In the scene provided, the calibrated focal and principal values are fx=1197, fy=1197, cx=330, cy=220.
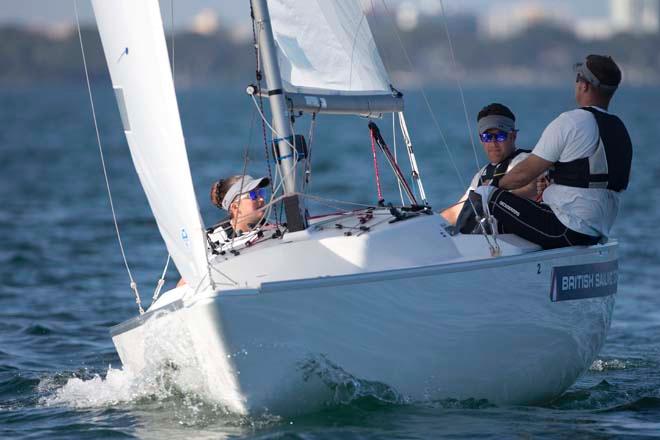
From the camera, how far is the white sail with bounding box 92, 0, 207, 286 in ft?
14.9

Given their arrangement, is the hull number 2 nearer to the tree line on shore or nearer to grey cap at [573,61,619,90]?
grey cap at [573,61,619,90]

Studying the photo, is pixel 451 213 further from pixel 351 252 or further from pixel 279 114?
pixel 279 114

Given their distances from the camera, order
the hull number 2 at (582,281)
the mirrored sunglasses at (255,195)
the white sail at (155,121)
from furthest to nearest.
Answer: the mirrored sunglasses at (255,195), the hull number 2 at (582,281), the white sail at (155,121)

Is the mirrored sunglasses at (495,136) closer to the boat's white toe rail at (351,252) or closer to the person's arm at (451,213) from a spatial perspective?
the person's arm at (451,213)

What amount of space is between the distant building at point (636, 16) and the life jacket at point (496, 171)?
98.5 m

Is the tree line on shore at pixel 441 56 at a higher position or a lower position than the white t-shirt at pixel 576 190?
higher

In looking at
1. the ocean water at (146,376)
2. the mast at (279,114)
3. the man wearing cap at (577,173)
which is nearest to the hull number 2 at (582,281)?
the man wearing cap at (577,173)

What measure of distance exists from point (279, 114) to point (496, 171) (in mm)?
1125

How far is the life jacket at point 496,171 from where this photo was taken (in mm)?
5493

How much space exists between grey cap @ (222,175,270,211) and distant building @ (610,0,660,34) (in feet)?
324

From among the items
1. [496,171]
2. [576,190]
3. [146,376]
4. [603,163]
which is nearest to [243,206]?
[146,376]

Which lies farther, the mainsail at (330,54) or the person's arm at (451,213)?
the person's arm at (451,213)

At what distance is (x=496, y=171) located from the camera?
555 cm

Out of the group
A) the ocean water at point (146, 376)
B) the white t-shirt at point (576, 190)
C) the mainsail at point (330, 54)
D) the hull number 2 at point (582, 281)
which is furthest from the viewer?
the mainsail at point (330, 54)
